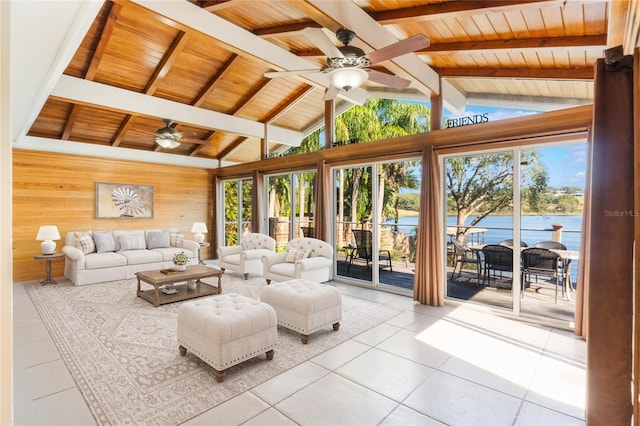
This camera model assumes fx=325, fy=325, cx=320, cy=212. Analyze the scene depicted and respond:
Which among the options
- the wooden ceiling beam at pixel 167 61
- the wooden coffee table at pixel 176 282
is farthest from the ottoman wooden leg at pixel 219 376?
the wooden ceiling beam at pixel 167 61

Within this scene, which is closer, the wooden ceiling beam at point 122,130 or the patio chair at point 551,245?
the patio chair at point 551,245

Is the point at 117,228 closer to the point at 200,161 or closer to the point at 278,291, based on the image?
the point at 200,161

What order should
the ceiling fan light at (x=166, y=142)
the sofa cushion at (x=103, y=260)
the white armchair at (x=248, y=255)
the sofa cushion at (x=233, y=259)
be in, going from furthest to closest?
1. the sofa cushion at (x=233, y=259)
2. the white armchair at (x=248, y=255)
3. the ceiling fan light at (x=166, y=142)
4. the sofa cushion at (x=103, y=260)

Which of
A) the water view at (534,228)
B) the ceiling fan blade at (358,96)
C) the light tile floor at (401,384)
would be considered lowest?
the light tile floor at (401,384)

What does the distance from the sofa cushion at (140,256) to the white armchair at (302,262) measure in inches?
104

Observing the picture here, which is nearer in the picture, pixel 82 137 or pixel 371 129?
pixel 371 129

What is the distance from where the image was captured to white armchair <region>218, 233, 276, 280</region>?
6381mm

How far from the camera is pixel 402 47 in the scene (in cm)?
275

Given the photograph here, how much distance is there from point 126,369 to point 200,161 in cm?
683

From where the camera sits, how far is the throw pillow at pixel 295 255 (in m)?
5.55

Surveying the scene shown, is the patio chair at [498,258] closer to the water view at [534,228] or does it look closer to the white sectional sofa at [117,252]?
the water view at [534,228]

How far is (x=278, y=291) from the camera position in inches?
149

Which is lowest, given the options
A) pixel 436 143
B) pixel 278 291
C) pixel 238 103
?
pixel 278 291

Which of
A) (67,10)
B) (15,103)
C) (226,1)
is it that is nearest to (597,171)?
(67,10)
